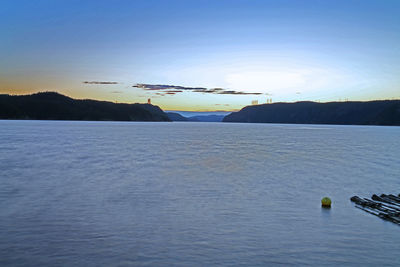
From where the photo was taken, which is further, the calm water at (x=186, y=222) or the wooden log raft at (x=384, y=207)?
the wooden log raft at (x=384, y=207)

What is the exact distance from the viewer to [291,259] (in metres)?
10.9

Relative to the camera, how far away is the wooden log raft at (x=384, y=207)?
52.5 feet

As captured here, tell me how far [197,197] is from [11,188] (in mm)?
13102

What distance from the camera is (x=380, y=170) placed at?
37.2 metres

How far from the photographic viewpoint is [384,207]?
18.3 m

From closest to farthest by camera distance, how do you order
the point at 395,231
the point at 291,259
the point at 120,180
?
1. the point at 291,259
2. the point at 395,231
3. the point at 120,180

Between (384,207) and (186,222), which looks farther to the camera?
(384,207)

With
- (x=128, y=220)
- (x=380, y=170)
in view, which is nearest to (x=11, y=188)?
(x=128, y=220)

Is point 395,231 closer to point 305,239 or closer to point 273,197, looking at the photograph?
point 305,239

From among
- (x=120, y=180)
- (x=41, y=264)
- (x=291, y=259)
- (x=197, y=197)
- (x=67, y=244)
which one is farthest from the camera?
(x=120, y=180)

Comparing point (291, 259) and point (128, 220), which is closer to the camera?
point (291, 259)

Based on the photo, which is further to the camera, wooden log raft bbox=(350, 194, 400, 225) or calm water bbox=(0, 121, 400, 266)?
wooden log raft bbox=(350, 194, 400, 225)

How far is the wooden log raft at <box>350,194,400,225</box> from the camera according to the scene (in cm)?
1602

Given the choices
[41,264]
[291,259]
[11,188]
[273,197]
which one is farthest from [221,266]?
[11,188]
